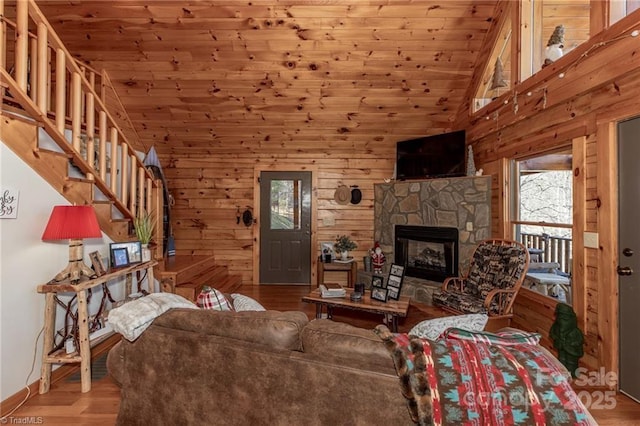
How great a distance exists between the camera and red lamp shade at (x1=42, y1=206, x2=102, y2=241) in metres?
2.48

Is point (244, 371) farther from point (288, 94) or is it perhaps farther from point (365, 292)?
point (288, 94)

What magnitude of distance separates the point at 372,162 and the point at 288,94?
6.47 ft

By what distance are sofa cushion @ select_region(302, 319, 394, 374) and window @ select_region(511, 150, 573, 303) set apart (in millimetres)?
2772

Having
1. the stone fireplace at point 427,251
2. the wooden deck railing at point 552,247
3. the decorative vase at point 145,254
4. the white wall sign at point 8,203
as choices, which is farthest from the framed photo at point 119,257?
the wooden deck railing at point 552,247

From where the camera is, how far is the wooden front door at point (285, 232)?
6.15 m

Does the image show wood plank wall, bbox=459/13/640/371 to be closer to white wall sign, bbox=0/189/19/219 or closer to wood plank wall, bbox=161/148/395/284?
wood plank wall, bbox=161/148/395/284

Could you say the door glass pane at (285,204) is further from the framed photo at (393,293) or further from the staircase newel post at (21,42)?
the staircase newel post at (21,42)

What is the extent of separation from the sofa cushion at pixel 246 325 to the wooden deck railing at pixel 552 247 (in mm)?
3022

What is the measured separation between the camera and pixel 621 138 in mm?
2559

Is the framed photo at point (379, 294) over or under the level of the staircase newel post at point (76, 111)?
under

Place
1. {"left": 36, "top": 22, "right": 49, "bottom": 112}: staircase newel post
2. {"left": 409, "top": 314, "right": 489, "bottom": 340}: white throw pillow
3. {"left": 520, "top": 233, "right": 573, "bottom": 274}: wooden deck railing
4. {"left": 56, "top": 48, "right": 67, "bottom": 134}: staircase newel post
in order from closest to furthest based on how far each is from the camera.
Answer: {"left": 409, "top": 314, "right": 489, "bottom": 340}: white throw pillow, {"left": 36, "top": 22, "right": 49, "bottom": 112}: staircase newel post, {"left": 56, "top": 48, "right": 67, "bottom": 134}: staircase newel post, {"left": 520, "top": 233, "right": 573, "bottom": 274}: wooden deck railing

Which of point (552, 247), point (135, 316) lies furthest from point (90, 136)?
point (552, 247)

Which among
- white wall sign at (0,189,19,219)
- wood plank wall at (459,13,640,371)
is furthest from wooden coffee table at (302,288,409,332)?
white wall sign at (0,189,19,219)

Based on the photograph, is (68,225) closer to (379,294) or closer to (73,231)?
(73,231)
